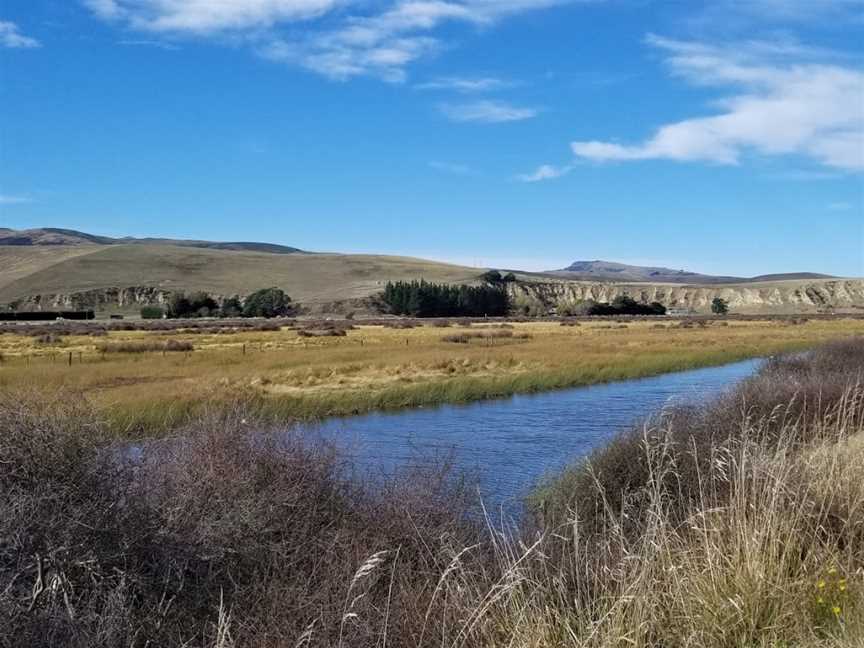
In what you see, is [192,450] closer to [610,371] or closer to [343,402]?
[343,402]

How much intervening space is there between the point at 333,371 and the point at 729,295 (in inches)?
6177

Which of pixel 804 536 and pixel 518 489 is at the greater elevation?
pixel 804 536

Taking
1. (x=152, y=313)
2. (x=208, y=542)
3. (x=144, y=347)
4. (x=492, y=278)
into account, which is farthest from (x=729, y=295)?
(x=208, y=542)

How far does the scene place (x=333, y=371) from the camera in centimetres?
3416

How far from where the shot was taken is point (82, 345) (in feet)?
174

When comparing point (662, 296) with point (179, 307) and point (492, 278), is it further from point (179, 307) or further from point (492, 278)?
point (179, 307)

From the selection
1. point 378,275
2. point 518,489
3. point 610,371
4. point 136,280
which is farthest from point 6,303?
point 518,489

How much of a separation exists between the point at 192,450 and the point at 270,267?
185055 millimetres

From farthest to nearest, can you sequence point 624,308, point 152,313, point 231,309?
point 624,308, point 231,309, point 152,313

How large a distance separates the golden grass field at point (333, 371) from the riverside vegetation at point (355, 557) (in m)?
9.22

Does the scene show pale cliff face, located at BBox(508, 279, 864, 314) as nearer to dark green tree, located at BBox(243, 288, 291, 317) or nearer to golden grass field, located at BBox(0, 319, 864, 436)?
dark green tree, located at BBox(243, 288, 291, 317)

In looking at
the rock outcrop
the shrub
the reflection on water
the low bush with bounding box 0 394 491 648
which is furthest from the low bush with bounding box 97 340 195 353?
the rock outcrop

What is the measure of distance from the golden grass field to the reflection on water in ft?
5.54

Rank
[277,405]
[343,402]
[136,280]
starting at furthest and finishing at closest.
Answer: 1. [136,280]
2. [343,402]
3. [277,405]
